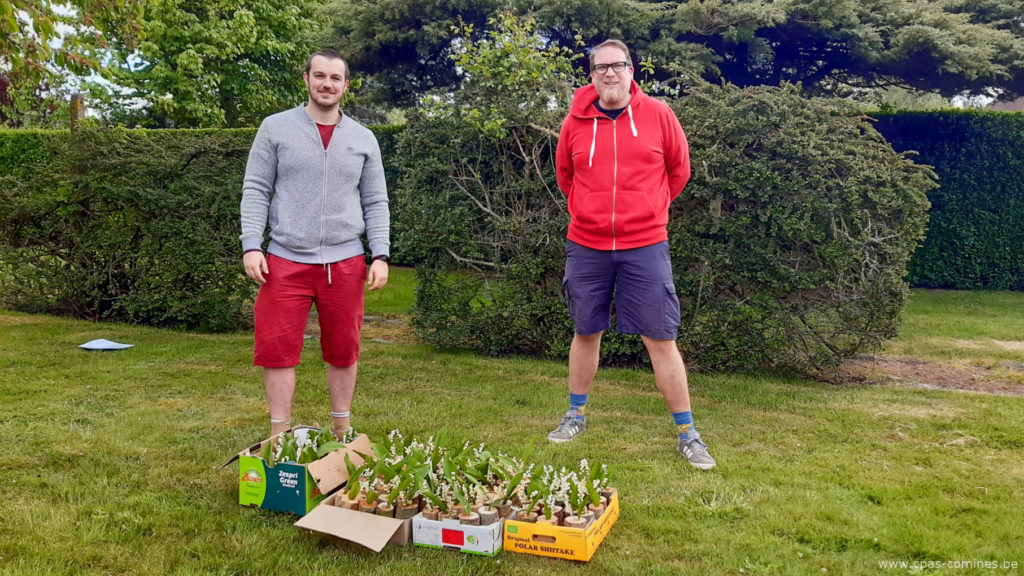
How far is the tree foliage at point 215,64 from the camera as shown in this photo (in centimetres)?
1738

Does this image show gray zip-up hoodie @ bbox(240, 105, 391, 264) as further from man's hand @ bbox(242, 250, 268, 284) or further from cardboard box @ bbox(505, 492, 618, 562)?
cardboard box @ bbox(505, 492, 618, 562)

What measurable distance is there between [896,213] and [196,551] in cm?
494

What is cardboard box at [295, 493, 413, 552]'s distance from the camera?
8.09ft

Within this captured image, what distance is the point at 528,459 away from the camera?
3471 mm

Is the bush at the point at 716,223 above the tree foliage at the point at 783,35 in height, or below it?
below

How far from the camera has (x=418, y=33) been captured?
1288 cm

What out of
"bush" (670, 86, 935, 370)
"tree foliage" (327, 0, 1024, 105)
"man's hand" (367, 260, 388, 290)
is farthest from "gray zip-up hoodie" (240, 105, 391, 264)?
"tree foliage" (327, 0, 1024, 105)

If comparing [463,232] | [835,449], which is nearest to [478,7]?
[463,232]

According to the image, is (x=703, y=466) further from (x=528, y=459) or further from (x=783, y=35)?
(x=783, y=35)

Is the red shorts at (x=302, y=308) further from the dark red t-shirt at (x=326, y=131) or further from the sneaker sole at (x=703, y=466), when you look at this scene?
the sneaker sole at (x=703, y=466)

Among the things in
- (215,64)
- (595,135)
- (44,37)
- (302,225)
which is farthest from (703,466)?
(215,64)

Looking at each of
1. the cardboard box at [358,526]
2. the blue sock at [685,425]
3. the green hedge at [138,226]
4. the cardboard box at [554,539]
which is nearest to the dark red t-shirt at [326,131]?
the cardboard box at [358,526]

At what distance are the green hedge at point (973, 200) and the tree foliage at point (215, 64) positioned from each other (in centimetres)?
Result: 1303

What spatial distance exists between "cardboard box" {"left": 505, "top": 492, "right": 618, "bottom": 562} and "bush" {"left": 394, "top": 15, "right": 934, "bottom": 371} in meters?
3.14
